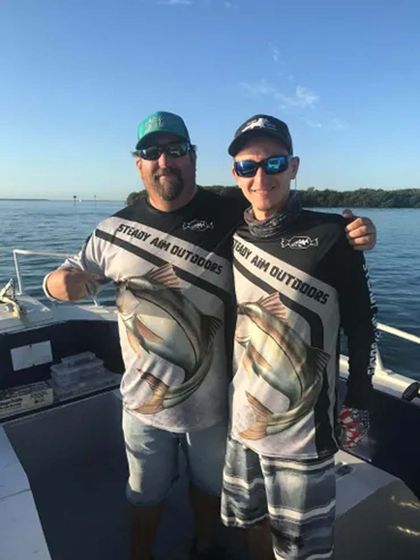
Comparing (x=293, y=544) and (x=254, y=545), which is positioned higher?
(x=293, y=544)

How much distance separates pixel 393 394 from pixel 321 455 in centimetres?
120

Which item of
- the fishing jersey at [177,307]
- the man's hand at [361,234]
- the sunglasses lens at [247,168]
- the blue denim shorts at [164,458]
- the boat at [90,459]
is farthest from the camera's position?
the boat at [90,459]

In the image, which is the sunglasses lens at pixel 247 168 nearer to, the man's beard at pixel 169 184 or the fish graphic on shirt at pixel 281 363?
the man's beard at pixel 169 184

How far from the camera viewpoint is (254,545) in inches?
81.5

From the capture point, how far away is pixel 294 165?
6.05 feet

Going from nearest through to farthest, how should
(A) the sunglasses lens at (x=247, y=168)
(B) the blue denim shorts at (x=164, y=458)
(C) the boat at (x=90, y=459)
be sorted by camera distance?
(A) the sunglasses lens at (x=247, y=168) < (B) the blue denim shorts at (x=164, y=458) < (C) the boat at (x=90, y=459)

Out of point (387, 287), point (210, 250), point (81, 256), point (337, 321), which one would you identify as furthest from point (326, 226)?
point (387, 287)

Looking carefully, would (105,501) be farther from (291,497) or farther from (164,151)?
(164,151)

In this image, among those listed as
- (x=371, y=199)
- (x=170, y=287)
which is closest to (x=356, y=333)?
(x=170, y=287)

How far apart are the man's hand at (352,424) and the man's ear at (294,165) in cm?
99

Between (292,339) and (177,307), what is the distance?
0.55 metres

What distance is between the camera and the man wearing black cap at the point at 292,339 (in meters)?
1.67

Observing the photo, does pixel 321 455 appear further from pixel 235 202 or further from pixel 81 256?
pixel 81 256

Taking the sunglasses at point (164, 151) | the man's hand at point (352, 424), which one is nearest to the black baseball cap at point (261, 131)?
the sunglasses at point (164, 151)
